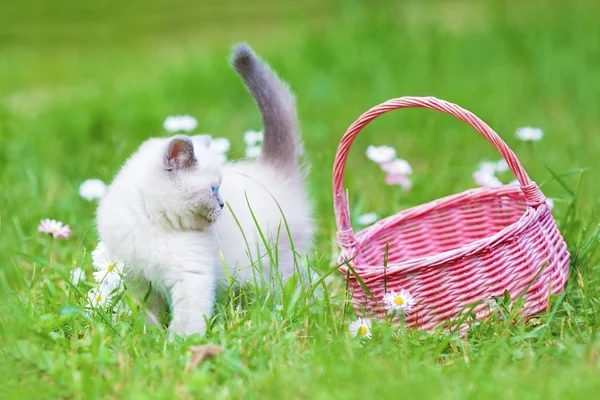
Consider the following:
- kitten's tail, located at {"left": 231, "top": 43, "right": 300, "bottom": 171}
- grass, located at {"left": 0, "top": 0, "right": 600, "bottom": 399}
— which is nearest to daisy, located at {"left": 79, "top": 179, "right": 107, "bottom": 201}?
grass, located at {"left": 0, "top": 0, "right": 600, "bottom": 399}

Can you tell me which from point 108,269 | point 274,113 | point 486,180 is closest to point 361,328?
point 108,269

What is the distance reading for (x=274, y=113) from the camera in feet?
8.45

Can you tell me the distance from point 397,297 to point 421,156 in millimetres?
1911

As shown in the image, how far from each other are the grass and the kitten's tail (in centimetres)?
36

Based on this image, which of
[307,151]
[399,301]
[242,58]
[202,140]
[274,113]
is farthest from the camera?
[307,151]

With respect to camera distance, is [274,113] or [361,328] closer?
[361,328]

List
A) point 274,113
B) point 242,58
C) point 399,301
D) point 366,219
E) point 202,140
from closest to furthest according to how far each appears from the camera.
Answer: point 399,301, point 202,140, point 242,58, point 274,113, point 366,219

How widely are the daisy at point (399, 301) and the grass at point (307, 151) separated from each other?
83 millimetres

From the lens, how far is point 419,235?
270 centimetres

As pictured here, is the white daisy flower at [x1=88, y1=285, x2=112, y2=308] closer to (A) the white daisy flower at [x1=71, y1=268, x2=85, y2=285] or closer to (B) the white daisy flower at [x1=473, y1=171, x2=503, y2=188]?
(A) the white daisy flower at [x1=71, y1=268, x2=85, y2=285]

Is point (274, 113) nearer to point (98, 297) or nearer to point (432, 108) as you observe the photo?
point (432, 108)

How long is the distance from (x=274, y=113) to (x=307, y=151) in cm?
95

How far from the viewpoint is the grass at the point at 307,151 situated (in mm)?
1756

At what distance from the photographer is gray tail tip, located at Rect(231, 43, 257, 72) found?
245cm
